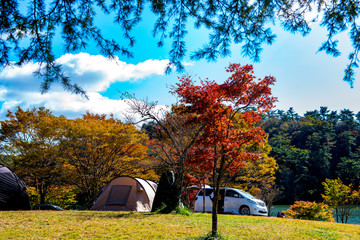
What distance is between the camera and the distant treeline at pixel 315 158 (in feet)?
120

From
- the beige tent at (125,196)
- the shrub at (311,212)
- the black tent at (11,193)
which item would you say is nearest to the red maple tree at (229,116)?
the beige tent at (125,196)

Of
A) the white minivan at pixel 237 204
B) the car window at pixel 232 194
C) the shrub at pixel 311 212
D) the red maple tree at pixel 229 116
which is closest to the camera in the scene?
the red maple tree at pixel 229 116

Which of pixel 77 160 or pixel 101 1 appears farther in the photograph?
pixel 77 160

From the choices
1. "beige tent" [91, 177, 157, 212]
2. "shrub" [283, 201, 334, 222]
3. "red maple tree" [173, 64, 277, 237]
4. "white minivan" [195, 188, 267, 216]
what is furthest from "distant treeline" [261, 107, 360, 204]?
"red maple tree" [173, 64, 277, 237]

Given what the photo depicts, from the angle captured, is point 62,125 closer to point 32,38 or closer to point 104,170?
point 104,170

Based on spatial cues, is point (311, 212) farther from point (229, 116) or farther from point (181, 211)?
point (229, 116)

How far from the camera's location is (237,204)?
44.2ft

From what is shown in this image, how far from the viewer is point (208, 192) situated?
48.7 feet

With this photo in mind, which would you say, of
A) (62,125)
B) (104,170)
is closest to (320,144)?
(104,170)

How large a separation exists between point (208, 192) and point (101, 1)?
12.9m

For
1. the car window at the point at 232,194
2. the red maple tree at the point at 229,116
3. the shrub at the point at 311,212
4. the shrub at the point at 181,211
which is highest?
the red maple tree at the point at 229,116

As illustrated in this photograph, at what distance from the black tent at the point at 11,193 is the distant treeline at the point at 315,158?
93.9ft

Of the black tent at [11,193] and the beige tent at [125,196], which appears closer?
the black tent at [11,193]

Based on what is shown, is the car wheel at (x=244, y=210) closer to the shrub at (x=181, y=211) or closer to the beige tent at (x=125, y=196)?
the shrub at (x=181, y=211)
